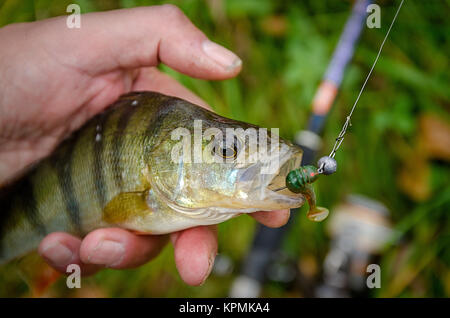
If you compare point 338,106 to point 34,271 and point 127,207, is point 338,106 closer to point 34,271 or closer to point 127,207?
point 127,207

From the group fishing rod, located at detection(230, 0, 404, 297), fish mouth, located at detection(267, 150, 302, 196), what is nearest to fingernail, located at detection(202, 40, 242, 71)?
fish mouth, located at detection(267, 150, 302, 196)

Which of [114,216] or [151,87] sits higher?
[151,87]

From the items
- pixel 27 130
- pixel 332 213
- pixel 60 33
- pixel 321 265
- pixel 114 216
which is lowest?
pixel 321 265

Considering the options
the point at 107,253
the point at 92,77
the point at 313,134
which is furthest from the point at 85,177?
the point at 313,134

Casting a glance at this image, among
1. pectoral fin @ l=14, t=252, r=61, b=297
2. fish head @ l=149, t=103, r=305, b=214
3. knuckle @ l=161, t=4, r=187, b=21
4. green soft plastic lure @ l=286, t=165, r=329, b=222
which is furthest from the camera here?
pectoral fin @ l=14, t=252, r=61, b=297

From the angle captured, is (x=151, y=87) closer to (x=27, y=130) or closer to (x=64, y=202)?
(x=27, y=130)

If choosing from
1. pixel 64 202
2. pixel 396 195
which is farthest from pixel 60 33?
pixel 396 195

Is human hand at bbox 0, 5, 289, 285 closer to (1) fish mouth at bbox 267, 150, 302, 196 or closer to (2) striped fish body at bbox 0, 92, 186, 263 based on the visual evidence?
(2) striped fish body at bbox 0, 92, 186, 263
